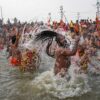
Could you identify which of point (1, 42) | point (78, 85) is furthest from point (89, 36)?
point (78, 85)

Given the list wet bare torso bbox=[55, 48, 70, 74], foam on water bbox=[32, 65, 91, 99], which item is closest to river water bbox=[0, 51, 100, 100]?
foam on water bbox=[32, 65, 91, 99]

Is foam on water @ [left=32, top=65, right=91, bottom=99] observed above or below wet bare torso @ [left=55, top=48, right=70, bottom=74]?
below

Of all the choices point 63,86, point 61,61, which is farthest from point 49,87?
point 61,61

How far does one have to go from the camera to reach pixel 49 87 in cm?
1107

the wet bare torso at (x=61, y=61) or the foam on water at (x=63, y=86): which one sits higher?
the wet bare torso at (x=61, y=61)

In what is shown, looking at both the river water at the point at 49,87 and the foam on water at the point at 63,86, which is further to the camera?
the foam on water at the point at 63,86

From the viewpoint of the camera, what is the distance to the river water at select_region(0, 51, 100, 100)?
10172 millimetres

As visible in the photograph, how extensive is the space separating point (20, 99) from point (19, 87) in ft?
5.30

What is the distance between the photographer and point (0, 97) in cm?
1016

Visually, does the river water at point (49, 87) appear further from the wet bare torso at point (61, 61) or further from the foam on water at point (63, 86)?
the wet bare torso at point (61, 61)

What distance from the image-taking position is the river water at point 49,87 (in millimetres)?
10172

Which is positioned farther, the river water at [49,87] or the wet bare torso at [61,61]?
the wet bare torso at [61,61]

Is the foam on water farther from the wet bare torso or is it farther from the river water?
the wet bare torso

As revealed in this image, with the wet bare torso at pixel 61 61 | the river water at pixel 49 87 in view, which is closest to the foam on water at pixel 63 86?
the river water at pixel 49 87
